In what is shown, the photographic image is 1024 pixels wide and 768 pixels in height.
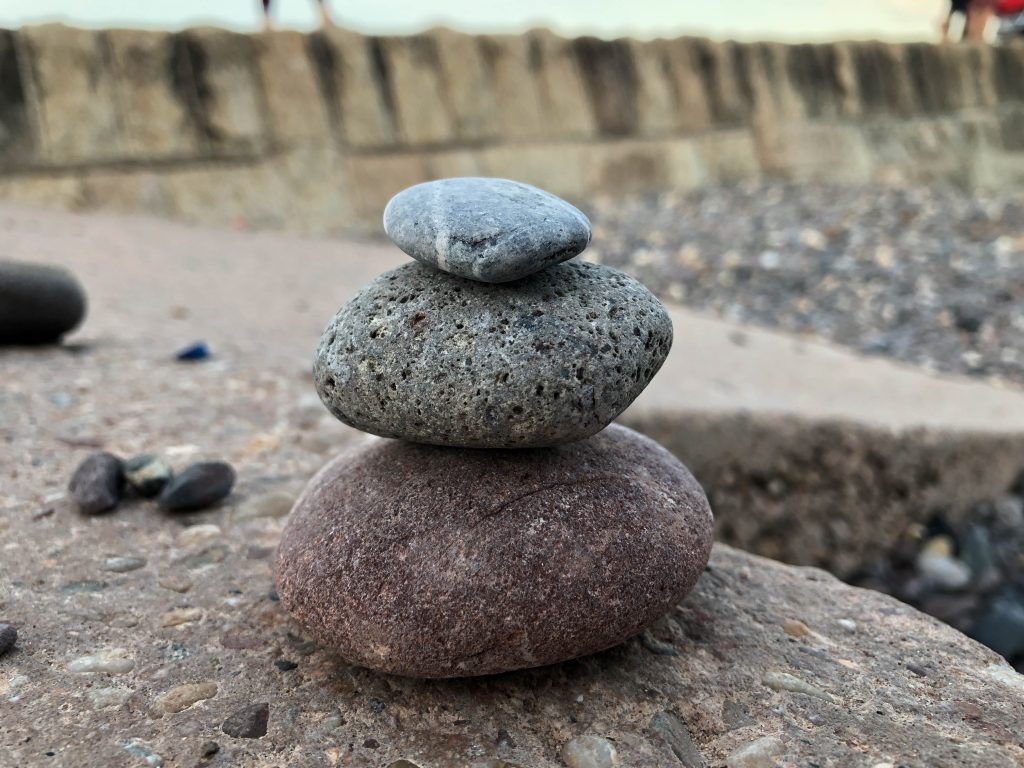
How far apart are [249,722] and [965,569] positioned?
12.8 feet

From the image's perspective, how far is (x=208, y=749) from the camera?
1713 millimetres

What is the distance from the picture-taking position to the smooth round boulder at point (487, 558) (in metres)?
1.84

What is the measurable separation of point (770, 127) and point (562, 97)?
9.45 feet

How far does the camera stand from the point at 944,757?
1.73 metres

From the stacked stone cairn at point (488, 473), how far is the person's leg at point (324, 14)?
7.87 m

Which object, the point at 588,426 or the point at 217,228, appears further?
the point at 217,228

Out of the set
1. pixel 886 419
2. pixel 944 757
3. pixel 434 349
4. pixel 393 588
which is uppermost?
pixel 434 349

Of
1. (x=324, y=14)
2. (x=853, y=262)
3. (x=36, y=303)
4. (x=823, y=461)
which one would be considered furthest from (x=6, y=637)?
(x=324, y=14)

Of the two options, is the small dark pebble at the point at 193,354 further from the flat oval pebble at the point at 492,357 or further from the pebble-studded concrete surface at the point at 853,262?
the pebble-studded concrete surface at the point at 853,262

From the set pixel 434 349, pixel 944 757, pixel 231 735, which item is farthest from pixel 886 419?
pixel 231 735

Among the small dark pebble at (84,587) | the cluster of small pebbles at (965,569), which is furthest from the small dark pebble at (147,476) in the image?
the cluster of small pebbles at (965,569)

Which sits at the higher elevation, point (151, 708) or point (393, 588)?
point (393, 588)

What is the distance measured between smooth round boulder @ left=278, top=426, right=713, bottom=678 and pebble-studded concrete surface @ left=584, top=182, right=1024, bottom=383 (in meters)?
4.97

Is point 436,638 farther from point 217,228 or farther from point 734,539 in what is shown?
point 217,228
